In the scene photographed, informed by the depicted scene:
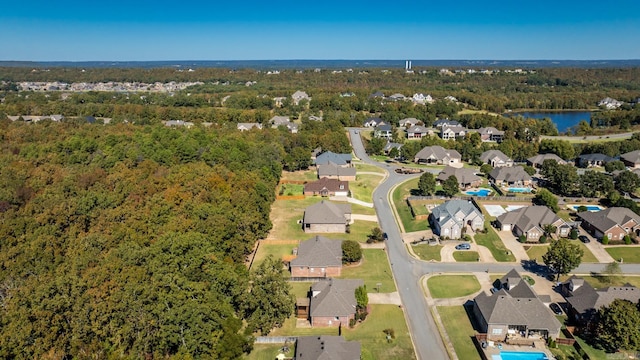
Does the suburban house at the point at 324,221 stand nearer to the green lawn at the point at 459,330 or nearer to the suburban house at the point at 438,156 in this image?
the green lawn at the point at 459,330

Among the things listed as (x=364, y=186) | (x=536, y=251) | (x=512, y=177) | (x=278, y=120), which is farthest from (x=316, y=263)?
(x=278, y=120)

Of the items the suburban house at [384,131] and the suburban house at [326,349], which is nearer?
the suburban house at [326,349]

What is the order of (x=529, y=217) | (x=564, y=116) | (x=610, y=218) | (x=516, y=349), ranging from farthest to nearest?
(x=564, y=116)
(x=529, y=217)
(x=610, y=218)
(x=516, y=349)

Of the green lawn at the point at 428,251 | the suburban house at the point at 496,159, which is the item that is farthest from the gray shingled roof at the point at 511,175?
the green lawn at the point at 428,251

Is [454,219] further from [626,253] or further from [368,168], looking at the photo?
[368,168]

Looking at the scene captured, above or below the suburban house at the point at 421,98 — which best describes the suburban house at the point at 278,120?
below

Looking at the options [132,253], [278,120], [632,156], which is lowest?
[632,156]
